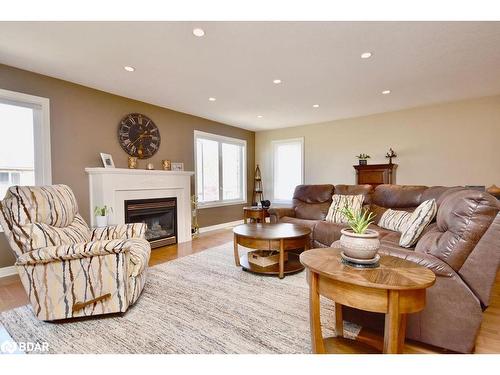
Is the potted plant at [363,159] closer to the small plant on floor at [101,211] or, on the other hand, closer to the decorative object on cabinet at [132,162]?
the decorative object on cabinet at [132,162]

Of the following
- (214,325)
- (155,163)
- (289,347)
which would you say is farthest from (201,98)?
(289,347)

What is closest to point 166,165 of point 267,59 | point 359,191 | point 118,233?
point 118,233

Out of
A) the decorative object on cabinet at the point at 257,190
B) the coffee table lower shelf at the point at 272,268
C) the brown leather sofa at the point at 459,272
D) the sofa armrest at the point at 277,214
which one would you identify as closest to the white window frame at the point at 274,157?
the decorative object on cabinet at the point at 257,190

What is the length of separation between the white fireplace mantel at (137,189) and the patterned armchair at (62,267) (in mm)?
1388

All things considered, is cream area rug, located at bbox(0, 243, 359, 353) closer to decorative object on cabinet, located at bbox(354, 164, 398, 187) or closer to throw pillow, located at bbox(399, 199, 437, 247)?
throw pillow, located at bbox(399, 199, 437, 247)

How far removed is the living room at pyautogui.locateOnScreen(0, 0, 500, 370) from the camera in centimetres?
149

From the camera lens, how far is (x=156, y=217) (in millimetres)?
4285

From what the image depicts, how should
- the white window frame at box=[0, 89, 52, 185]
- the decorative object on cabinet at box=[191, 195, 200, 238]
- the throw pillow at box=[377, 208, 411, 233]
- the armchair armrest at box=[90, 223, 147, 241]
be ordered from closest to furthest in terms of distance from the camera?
the armchair armrest at box=[90, 223, 147, 241]
the throw pillow at box=[377, 208, 411, 233]
the white window frame at box=[0, 89, 52, 185]
the decorative object on cabinet at box=[191, 195, 200, 238]

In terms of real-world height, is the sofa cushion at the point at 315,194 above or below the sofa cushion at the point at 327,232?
above

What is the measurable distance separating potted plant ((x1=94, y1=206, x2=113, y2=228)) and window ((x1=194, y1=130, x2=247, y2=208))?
203 cm

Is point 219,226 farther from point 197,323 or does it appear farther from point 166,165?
point 197,323

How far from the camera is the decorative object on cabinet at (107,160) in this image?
3.57 m
